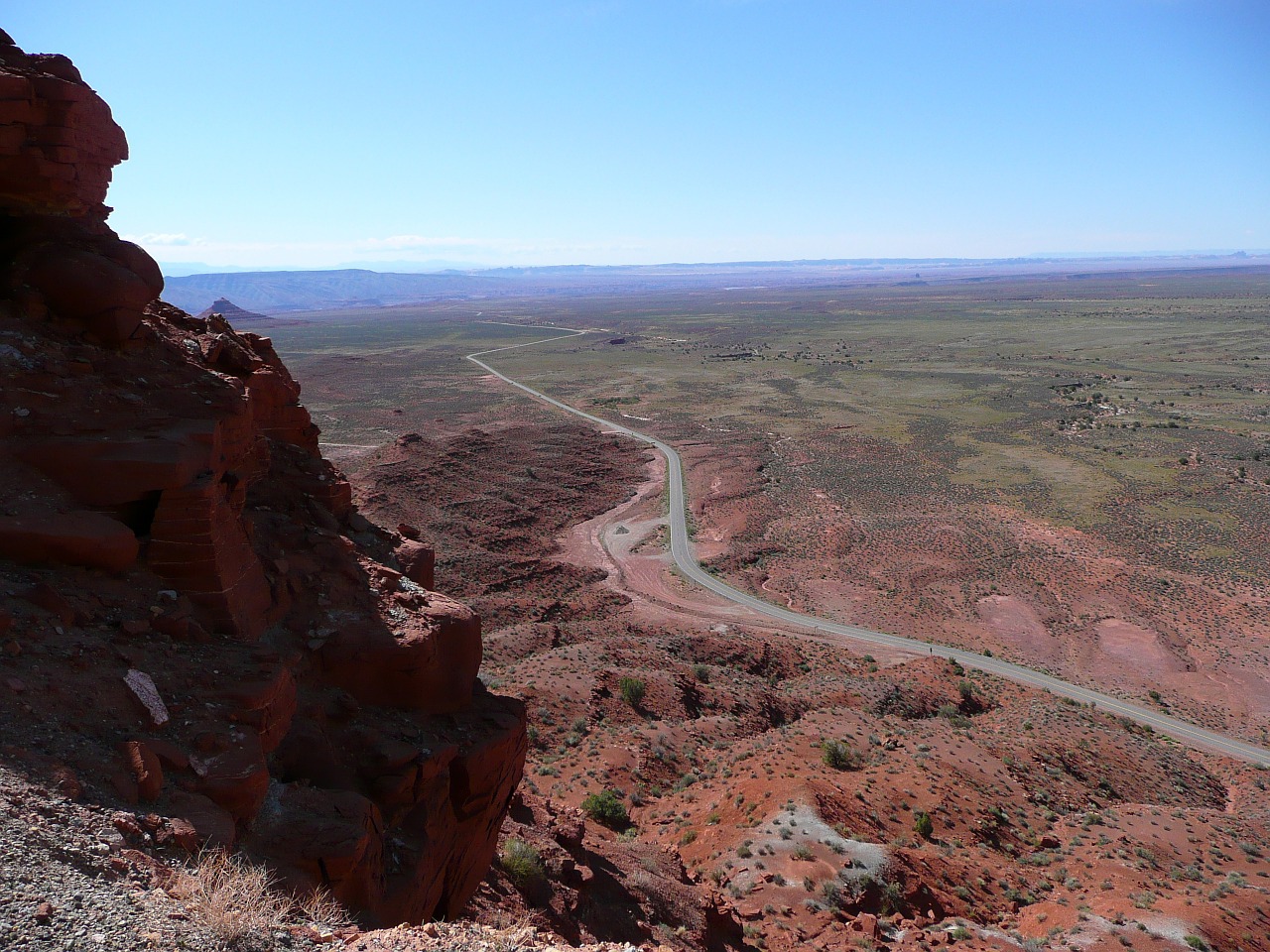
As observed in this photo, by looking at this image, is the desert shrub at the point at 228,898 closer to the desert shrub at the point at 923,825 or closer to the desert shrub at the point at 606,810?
the desert shrub at the point at 606,810

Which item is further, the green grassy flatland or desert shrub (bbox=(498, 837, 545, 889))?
the green grassy flatland

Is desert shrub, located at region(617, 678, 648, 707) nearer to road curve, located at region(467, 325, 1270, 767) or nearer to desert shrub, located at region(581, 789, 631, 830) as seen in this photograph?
desert shrub, located at region(581, 789, 631, 830)

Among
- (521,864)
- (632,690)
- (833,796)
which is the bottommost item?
(632,690)

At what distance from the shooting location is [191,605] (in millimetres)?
11297

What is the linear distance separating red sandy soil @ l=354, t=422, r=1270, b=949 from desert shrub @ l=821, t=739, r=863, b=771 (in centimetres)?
25

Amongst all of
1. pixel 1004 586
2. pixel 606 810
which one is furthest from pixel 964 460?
pixel 606 810

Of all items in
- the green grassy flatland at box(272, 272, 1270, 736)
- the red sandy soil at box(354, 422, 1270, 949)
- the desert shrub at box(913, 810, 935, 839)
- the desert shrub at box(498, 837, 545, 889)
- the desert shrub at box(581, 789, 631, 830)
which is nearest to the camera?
the desert shrub at box(498, 837, 545, 889)

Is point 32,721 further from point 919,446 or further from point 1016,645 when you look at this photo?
point 919,446

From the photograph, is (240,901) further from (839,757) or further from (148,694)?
(839,757)

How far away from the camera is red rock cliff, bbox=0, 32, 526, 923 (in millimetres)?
9367

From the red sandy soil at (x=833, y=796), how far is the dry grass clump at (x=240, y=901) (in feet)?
18.2

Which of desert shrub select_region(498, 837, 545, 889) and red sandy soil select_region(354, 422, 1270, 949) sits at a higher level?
desert shrub select_region(498, 837, 545, 889)

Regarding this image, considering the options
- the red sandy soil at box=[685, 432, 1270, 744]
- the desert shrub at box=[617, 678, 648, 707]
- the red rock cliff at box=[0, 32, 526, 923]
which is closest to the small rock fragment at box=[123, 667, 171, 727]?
the red rock cliff at box=[0, 32, 526, 923]

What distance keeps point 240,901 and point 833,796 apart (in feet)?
63.0
